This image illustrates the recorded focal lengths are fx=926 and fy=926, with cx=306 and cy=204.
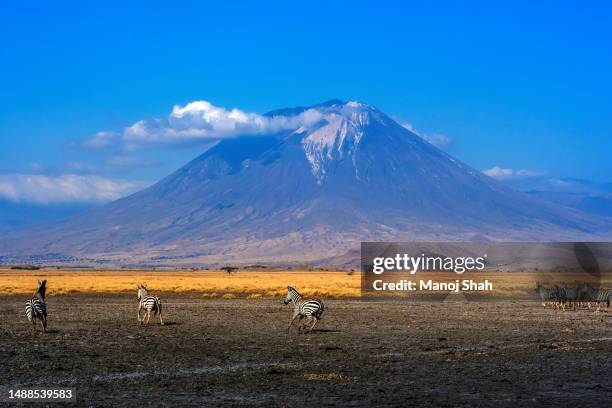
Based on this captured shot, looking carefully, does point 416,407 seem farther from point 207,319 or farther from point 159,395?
point 207,319

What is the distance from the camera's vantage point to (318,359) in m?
20.8

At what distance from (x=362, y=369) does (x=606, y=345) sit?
8321 millimetres

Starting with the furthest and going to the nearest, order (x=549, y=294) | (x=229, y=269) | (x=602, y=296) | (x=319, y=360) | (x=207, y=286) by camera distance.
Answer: (x=229, y=269) < (x=207, y=286) < (x=549, y=294) < (x=602, y=296) < (x=319, y=360)

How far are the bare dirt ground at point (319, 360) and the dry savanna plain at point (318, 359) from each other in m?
0.03

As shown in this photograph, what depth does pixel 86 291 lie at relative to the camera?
2287 inches

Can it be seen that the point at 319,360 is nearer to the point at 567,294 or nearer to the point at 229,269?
the point at 567,294

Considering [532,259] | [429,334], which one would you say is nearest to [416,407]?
[429,334]

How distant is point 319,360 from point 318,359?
19 centimetres

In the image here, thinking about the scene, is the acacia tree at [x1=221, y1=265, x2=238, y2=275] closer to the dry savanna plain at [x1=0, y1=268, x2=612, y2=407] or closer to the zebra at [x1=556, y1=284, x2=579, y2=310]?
the zebra at [x1=556, y1=284, x2=579, y2=310]

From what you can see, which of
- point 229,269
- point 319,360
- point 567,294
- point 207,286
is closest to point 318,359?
point 319,360

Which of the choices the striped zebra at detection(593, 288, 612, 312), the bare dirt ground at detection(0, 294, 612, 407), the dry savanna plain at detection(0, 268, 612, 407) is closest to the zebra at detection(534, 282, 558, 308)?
the striped zebra at detection(593, 288, 612, 312)

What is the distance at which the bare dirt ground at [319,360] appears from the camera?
52.0 feet

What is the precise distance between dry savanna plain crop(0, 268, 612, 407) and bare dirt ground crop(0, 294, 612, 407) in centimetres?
3

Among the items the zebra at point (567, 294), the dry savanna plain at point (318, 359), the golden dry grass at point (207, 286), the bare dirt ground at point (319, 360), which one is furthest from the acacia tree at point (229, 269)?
the bare dirt ground at point (319, 360)
